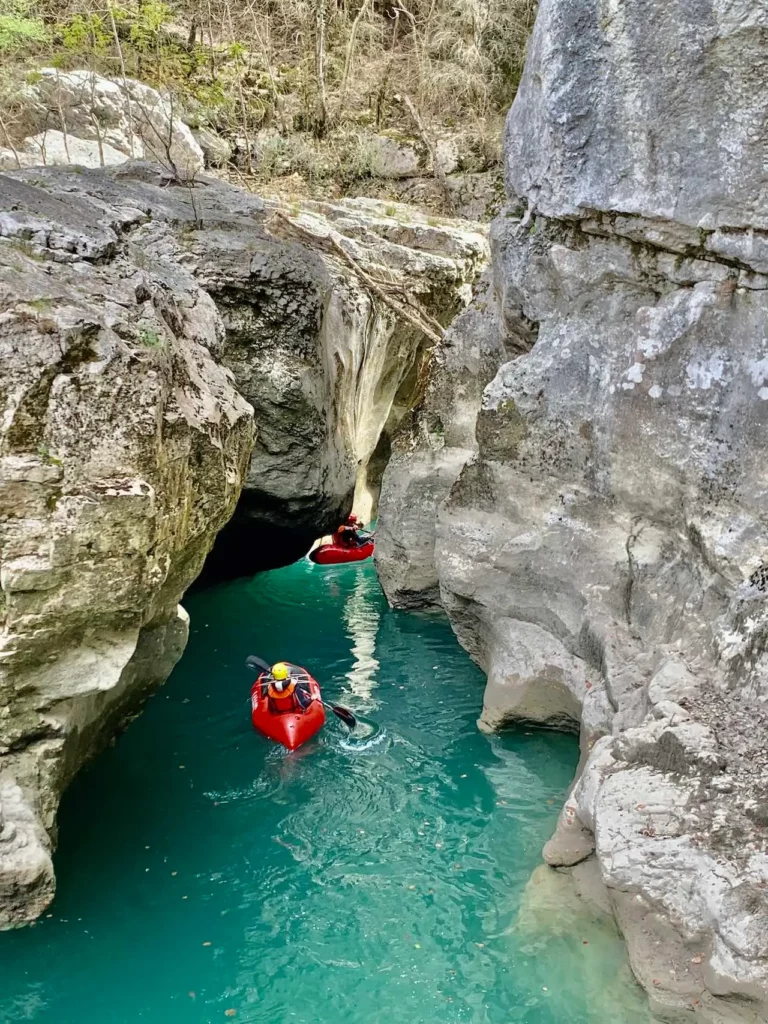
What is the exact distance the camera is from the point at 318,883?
24.7 ft

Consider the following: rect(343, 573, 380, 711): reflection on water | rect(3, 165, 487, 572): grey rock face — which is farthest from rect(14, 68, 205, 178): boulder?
rect(343, 573, 380, 711): reflection on water

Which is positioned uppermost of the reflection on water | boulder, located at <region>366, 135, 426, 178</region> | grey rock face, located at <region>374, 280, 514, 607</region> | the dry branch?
boulder, located at <region>366, 135, 426, 178</region>

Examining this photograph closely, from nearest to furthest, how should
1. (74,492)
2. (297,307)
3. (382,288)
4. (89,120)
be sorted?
(74,492), (297,307), (382,288), (89,120)

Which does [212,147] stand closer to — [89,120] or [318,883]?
[89,120]

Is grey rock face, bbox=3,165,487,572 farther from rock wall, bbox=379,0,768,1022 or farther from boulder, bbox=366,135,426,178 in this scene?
rock wall, bbox=379,0,768,1022

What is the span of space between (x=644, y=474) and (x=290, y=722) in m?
4.79

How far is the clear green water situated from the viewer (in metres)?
6.25

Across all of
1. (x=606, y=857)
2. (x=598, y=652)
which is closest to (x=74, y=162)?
(x=598, y=652)

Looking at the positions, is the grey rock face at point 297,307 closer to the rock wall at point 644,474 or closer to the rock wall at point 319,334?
the rock wall at point 319,334

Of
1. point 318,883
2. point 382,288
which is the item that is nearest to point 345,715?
point 318,883

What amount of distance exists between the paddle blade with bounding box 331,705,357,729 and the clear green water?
294mm

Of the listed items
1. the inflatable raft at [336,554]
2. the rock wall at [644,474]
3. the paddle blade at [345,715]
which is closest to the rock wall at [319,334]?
the inflatable raft at [336,554]

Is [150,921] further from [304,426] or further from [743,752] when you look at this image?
[304,426]

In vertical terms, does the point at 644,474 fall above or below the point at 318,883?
above
